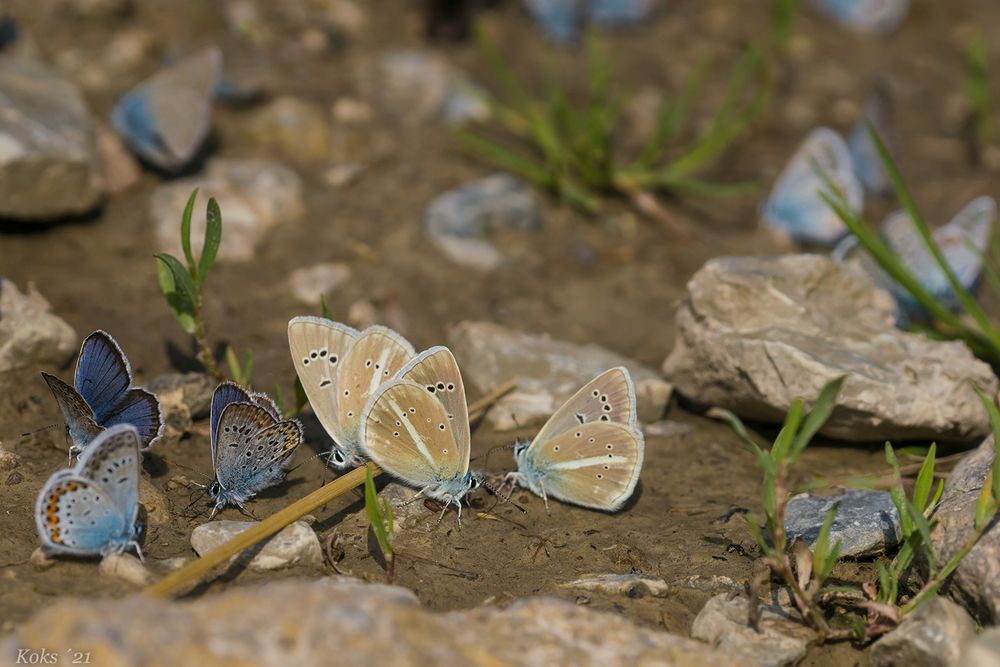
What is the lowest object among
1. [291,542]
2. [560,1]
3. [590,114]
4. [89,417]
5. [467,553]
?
[467,553]

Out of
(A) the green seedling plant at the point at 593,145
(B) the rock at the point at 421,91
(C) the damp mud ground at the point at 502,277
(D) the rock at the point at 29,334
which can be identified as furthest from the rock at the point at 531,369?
(B) the rock at the point at 421,91

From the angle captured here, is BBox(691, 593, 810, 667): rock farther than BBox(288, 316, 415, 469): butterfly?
No

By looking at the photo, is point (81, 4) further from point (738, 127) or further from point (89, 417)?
point (738, 127)

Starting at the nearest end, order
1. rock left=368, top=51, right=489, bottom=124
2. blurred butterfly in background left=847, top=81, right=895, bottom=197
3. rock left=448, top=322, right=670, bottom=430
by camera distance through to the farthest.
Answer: rock left=448, top=322, right=670, bottom=430
blurred butterfly in background left=847, top=81, right=895, bottom=197
rock left=368, top=51, right=489, bottom=124

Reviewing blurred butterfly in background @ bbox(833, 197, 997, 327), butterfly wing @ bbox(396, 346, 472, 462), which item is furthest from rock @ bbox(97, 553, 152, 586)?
blurred butterfly in background @ bbox(833, 197, 997, 327)

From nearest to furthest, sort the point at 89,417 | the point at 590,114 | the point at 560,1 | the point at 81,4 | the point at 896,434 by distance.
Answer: the point at 89,417 < the point at 896,434 < the point at 590,114 < the point at 81,4 < the point at 560,1

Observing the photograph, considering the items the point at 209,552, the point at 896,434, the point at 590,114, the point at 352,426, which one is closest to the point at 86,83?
the point at 590,114

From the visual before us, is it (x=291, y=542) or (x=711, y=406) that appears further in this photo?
(x=711, y=406)
